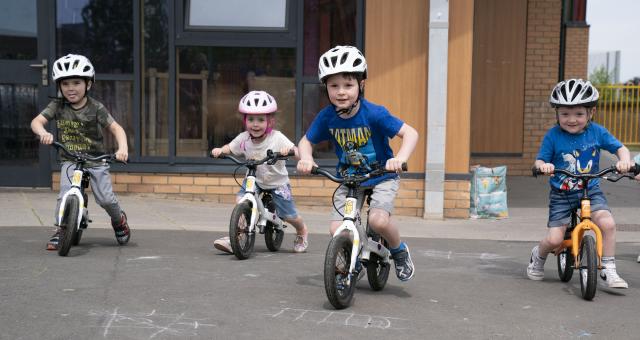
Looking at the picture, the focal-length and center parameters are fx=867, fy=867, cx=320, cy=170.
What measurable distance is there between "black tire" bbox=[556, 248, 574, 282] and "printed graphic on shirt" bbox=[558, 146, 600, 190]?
544 mm

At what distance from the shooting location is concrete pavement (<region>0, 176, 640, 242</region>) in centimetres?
944

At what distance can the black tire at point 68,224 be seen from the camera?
7.12 m

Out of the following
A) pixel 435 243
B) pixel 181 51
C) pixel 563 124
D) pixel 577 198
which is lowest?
pixel 435 243

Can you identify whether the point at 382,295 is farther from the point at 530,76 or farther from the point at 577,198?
the point at 530,76

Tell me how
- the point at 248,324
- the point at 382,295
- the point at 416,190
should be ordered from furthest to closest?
the point at 416,190
the point at 382,295
the point at 248,324

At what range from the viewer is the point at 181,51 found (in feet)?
35.8

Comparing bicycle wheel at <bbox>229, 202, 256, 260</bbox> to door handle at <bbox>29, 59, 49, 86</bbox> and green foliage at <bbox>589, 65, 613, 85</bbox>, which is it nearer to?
door handle at <bbox>29, 59, 49, 86</bbox>

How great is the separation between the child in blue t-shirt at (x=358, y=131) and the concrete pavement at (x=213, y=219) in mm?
3467

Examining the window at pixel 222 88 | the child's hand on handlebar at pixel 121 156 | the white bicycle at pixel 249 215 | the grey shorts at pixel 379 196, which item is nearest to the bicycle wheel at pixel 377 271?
the grey shorts at pixel 379 196

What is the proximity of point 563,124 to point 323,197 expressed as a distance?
481cm

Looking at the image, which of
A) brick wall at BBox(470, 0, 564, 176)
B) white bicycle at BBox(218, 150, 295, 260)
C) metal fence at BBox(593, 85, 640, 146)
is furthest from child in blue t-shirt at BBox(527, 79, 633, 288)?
metal fence at BBox(593, 85, 640, 146)

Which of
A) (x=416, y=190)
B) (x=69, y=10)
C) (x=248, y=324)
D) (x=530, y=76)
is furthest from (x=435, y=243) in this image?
(x=530, y=76)

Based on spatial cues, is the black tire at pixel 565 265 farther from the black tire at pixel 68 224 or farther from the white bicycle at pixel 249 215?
the black tire at pixel 68 224

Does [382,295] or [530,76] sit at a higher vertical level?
[530,76]
